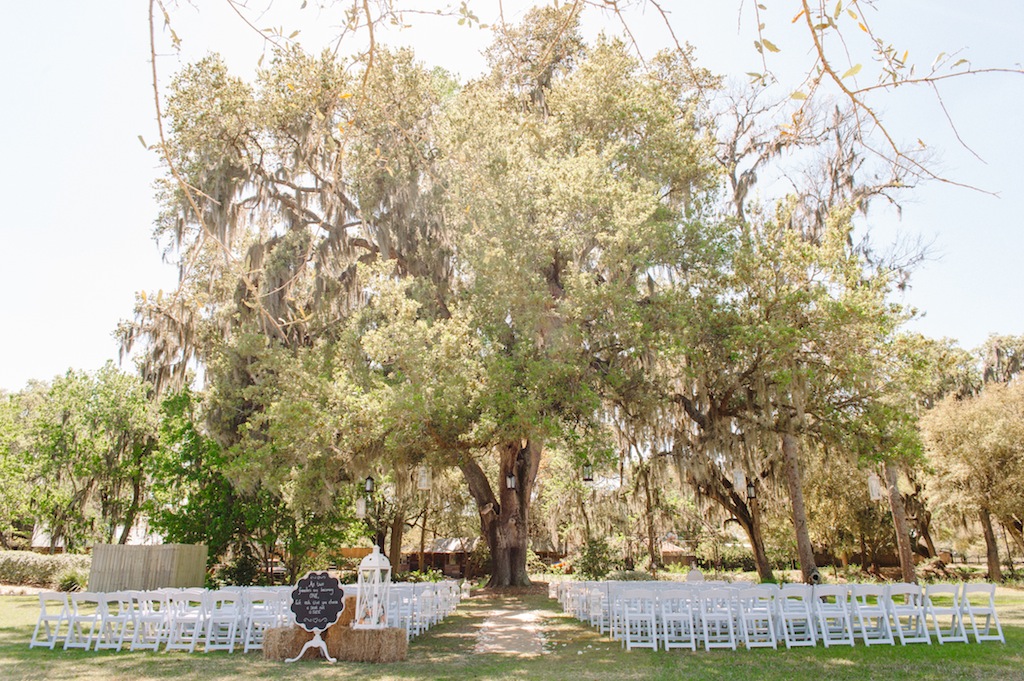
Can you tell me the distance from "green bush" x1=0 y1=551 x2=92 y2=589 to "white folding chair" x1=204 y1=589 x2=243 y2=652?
1160cm

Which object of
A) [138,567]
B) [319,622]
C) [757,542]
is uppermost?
[757,542]

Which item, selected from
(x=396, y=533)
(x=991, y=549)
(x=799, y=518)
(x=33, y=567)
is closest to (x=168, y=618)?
(x=799, y=518)

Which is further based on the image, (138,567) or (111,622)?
(138,567)

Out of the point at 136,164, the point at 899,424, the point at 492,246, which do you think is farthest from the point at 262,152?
the point at 899,424

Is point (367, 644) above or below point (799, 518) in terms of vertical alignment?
below

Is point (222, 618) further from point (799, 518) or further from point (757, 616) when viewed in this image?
point (799, 518)

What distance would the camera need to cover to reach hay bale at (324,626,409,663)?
675cm

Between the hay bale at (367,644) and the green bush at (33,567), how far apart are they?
Result: 13432 mm

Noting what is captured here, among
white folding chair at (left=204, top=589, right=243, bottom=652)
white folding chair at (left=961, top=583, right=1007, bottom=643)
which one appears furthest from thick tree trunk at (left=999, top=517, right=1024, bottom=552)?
white folding chair at (left=204, top=589, right=243, bottom=652)

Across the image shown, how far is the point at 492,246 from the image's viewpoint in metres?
12.3

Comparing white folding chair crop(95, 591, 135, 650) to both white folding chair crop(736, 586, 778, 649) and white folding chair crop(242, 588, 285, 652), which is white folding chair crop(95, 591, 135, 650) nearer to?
white folding chair crop(242, 588, 285, 652)

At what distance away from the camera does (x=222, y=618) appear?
25.2 ft

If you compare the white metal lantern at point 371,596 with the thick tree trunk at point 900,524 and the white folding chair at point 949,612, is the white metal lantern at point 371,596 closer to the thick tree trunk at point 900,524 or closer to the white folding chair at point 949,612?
the white folding chair at point 949,612

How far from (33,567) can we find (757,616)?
693 inches
